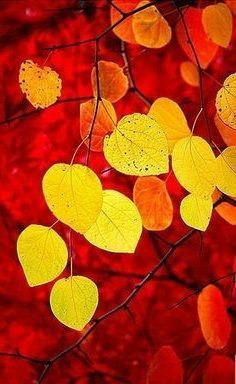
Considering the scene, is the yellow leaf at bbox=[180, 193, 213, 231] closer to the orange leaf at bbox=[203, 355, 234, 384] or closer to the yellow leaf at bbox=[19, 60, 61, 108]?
the yellow leaf at bbox=[19, 60, 61, 108]

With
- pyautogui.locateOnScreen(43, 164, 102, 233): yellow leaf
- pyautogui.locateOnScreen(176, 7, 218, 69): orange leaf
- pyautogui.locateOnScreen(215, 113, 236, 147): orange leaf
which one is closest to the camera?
pyautogui.locateOnScreen(43, 164, 102, 233): yellow leaf

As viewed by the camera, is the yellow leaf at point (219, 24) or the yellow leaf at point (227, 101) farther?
the yellow leaf at point (219, 24)

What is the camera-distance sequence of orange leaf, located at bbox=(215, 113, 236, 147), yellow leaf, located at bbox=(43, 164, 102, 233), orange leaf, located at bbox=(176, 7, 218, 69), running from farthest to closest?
orange leaf, located at bbox=(176, 7, 218, 69) → orange leaf, located at bbox=(215, 113, 236, 147) → yellow leaf, located at bbox=(43, 164, 102, 233)

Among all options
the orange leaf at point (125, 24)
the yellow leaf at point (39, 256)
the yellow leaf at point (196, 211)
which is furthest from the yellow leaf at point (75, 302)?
the orange leaf at point (125, 24)

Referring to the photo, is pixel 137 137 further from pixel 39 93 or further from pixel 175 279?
pixel 175 279

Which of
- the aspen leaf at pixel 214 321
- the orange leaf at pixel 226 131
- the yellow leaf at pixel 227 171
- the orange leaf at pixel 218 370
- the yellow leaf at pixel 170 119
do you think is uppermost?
the yellow leaf at pixel 170 119

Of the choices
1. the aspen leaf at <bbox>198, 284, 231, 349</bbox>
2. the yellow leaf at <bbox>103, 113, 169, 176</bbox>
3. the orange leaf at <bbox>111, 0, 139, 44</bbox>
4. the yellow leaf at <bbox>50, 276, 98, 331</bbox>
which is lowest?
the aspen leaf at <bbox>198, 284, 231, 349</bbox>

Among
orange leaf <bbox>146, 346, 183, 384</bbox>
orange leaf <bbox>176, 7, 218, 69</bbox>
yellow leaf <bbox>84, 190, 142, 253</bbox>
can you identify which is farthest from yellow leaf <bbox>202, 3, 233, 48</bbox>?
orange leaf <bbox>146, 346, 183, 384</bbox>

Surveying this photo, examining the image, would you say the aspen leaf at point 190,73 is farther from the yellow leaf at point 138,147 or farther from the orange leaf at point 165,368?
the orange leaf at point 165,368
